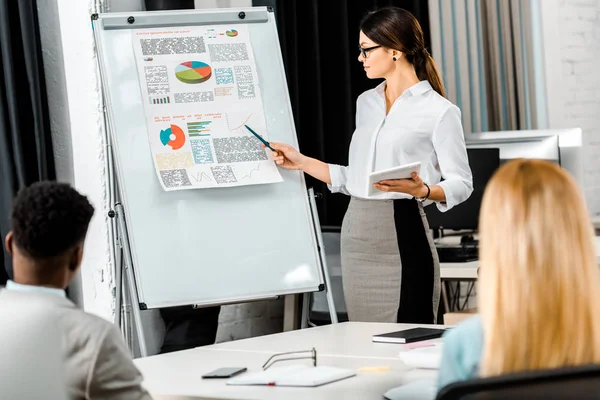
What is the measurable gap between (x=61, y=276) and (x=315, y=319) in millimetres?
2424

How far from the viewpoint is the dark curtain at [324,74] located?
3711mm

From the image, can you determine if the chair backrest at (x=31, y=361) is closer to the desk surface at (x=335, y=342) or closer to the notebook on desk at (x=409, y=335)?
the desk surface at (x=335, y=342)

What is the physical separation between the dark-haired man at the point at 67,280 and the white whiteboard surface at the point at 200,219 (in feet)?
4.64

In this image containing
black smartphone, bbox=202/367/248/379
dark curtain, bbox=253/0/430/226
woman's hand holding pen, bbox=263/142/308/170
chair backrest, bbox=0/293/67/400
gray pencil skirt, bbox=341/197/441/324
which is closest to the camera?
chair backrest, bbox=0/293/67/400

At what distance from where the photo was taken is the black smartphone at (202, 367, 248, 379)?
1784mm

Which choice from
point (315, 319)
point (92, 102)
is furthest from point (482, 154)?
point (92, 102)

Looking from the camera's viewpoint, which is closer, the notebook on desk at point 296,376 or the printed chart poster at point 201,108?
the notebook on desk at point 296,376

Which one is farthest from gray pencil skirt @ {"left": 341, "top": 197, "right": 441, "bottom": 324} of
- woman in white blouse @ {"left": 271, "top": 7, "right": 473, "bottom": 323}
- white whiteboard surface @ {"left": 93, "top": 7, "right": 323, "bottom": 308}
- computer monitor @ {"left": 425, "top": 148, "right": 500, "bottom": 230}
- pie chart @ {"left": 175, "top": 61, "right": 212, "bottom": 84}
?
computer monitor @ {"left": 425, "top": 148, "right": 500, "bottom": 230}

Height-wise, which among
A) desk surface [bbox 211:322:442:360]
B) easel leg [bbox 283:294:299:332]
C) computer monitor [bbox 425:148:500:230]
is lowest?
easel leg [bbox 283:294:299:332]

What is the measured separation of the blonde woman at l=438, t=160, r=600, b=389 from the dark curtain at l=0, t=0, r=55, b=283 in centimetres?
208

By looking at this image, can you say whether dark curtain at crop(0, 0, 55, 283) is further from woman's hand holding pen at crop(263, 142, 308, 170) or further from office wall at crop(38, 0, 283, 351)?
woman's hand holding pen at crop(263, 142, 308, 170)

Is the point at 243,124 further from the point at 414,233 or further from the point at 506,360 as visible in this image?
the point at 506,360

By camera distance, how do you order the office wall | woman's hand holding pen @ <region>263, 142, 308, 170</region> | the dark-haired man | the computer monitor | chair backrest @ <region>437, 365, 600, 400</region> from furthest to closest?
1. the computer monitor
2. the office wall
3. woman's hand holding pen @ <region>263, 142, 308, 170</region>
4. the dark-haired man
5. chair backrest @ <region>437, 365, 600, 400</region>

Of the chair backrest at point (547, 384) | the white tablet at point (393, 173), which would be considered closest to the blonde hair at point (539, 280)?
the chair backrest at point (547, 384)
